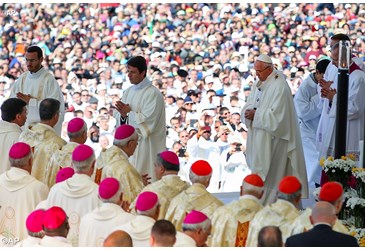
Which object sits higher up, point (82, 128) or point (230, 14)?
point (230, 14)

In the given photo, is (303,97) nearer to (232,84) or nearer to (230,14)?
(232,84)

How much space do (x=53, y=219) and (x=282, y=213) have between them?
172 centimetres

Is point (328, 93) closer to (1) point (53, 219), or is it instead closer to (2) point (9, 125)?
(2) point (9, 125)

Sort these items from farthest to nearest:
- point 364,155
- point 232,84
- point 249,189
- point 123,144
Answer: point 232,84
point 364,155
point 123,144
point 249,189

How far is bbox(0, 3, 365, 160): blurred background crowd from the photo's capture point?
20141mm

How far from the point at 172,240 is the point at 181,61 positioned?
16997 mm

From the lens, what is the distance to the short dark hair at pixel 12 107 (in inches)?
455

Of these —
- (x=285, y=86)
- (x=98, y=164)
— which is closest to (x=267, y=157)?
(x=285, y=86)

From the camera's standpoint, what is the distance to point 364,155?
11414mm

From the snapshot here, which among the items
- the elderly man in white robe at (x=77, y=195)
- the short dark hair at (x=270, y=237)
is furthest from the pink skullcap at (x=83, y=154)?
the short dark hair at (x=270, y=237)

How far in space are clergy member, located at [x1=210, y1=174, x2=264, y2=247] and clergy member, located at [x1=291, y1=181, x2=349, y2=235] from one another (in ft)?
1.41

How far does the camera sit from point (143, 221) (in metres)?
8.43

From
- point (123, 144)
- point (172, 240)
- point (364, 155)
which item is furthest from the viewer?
point (364, 155)

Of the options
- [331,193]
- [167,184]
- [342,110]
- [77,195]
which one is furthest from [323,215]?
[342,110]
